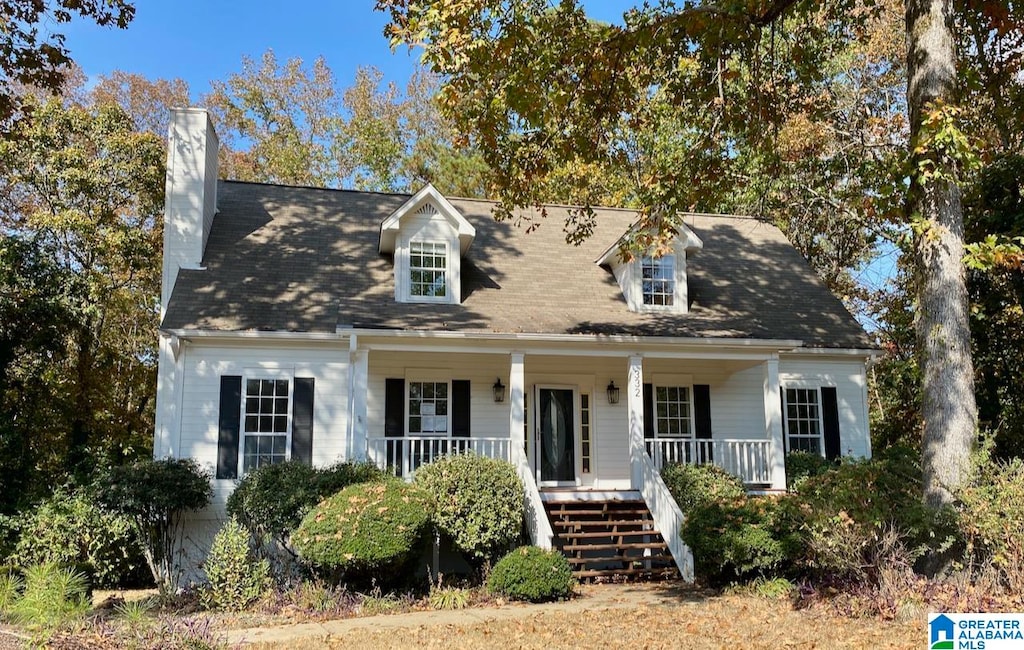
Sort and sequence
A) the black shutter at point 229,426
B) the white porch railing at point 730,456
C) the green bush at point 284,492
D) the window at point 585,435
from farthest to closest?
1. the window at point 585,435
2. the white porch railing at point 730,456
3. the black shutter at point 229,426
4. the green bush at point 284,492

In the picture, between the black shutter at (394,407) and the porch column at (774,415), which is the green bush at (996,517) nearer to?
the porch column at (774,415)

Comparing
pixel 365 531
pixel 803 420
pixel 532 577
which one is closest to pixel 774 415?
pixel 803 420

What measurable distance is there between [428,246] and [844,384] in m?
8.83

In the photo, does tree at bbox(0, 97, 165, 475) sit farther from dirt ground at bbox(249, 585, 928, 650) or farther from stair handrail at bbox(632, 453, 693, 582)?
stair handrail at bbox(632, 453, 693, 582)

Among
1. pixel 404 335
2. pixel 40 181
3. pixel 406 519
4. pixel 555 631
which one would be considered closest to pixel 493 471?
pixel 406 519

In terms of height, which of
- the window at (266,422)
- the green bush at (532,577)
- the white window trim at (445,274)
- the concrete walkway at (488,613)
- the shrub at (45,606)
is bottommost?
the concrete walkway at (488,613)

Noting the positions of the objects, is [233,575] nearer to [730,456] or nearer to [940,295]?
[730,456]

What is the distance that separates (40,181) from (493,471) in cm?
1383

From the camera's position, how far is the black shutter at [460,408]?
15.4 meters

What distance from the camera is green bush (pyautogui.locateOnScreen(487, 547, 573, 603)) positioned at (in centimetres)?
1102

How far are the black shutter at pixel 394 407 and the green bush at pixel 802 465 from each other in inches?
287

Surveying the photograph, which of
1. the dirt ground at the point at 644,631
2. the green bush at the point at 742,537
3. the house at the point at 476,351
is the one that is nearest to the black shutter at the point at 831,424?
the house at the point at 476,351

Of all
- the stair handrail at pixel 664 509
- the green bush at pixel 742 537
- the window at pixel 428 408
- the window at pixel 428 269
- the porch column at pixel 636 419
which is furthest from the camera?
the window at pixel 428 269

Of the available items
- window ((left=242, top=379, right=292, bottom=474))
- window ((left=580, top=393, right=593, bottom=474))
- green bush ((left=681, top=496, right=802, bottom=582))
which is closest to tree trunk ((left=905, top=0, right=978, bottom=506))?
green bush ((left=681, top=496, right=802, bottom=582))
